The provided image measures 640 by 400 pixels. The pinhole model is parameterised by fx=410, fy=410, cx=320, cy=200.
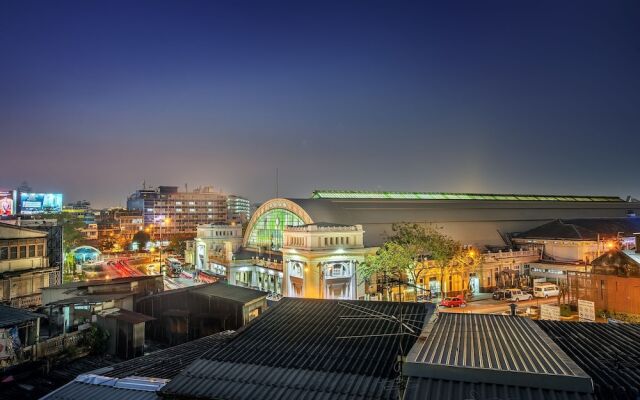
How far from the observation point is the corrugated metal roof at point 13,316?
18516 millimetres

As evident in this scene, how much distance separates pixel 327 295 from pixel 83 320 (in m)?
26.2

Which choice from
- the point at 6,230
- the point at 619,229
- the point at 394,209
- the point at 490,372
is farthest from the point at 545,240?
the point at 6,230

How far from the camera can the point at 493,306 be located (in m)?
43.4

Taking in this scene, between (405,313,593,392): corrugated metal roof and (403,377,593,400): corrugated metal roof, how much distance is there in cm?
11

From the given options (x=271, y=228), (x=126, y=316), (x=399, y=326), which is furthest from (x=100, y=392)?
(x=271, y=228)

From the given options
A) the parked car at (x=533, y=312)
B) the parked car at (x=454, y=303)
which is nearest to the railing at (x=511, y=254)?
the parked car at (x=454, y=303)

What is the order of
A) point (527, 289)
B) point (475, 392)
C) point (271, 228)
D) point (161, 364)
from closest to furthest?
point (475, 392) → point (161, 364) → point (527, 289) → point (271, 228)

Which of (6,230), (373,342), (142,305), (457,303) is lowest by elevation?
(457,303)

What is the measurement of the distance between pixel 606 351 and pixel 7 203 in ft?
267

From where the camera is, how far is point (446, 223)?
6525 cm

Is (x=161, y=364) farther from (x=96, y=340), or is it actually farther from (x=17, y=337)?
(x=17, y=337)

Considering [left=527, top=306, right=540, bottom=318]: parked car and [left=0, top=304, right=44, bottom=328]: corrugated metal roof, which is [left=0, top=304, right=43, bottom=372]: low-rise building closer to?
[left=0, top=304, right=44, bottom=328]: corrugated metal roof

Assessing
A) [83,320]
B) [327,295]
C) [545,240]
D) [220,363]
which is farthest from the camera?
[545,240]

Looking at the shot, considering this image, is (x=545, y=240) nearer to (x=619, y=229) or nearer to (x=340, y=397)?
(x=619, y=229)
